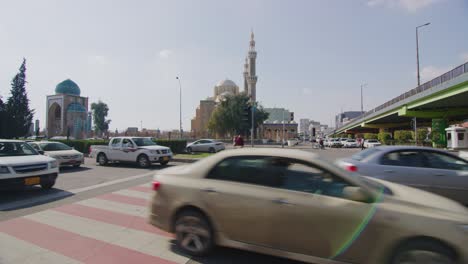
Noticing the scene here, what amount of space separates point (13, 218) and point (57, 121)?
85.6 metres

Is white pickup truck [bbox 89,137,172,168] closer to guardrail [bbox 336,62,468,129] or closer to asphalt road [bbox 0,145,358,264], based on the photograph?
asphalt road [bbox 0,145,358,264]

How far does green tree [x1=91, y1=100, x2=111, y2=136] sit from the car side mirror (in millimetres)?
97782

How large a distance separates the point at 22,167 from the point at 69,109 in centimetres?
7537

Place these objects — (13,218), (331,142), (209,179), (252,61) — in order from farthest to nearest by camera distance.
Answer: (252,61), (331,142), (13,218), (209,179)

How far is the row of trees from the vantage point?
33531mm

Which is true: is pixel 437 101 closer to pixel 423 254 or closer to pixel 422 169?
pixel 422 169

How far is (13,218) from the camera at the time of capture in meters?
5.79

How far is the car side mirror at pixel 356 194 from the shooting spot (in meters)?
3.36

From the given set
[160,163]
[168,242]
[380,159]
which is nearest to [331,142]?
[160,163]

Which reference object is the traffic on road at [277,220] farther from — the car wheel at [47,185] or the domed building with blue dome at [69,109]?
the domed building with blue dome at [69,109]

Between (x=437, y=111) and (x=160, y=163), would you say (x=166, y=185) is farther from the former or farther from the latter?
(x=437, y=111)

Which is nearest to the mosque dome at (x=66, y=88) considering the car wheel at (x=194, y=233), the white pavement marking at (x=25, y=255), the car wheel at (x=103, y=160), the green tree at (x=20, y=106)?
the green tree at (x=20, y=106)

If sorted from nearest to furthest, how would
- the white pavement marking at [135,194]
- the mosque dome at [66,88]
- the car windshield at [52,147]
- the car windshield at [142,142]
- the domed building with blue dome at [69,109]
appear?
the white pavement marking at [135,194] → the car windshield at [52,147] → the car windshield at [142,142] → the domed building with blue dome at [69,109] → the mosque dome at [66,88]

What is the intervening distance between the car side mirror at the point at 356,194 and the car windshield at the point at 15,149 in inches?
353
